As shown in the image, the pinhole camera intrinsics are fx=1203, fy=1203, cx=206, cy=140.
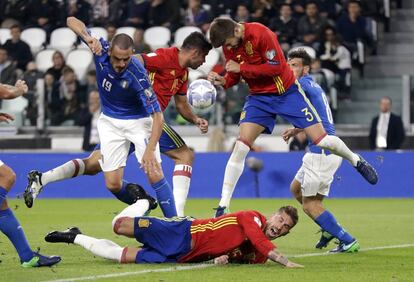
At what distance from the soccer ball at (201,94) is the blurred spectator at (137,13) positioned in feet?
40.6

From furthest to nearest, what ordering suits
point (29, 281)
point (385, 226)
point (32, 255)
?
point (385, 226)
point (32, 255)
point (29, 281)

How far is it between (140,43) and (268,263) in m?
13.1

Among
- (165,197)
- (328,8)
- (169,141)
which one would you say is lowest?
(165,197)

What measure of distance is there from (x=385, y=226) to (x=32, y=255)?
6220 millimetres

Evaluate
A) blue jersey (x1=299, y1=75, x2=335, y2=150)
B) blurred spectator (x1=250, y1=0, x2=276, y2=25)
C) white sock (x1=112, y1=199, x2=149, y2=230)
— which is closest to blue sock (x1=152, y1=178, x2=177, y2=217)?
white sock (x1=112, y1=199, x2=149, y2=230)

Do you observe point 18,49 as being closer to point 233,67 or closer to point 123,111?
point 123,111

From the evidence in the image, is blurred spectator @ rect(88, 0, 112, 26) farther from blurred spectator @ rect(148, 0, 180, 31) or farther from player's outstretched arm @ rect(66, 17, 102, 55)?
player's outstretched arm @ rect(66, 17, 102, 55)

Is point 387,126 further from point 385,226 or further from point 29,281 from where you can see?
point 29,281

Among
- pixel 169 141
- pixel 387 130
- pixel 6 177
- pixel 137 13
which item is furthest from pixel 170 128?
pixel 137 13

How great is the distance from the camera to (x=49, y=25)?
26484mm

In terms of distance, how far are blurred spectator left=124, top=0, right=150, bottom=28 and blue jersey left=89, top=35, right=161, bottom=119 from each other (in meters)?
13.2

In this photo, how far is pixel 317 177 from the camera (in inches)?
477

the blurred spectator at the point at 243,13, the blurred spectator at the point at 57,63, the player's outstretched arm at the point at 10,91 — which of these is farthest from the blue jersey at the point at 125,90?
the blurred spectator at the point at 243,13

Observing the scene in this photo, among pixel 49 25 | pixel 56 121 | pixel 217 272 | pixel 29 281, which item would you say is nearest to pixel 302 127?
pixel 217 272
